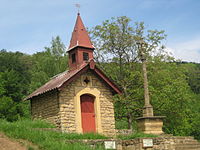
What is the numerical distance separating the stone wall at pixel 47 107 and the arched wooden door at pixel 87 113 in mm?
1511

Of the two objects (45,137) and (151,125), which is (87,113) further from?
(45,137)

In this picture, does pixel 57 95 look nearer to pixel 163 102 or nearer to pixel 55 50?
pixel 163 102

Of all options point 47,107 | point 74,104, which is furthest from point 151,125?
point 47,107

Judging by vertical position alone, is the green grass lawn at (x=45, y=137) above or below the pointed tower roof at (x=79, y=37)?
below

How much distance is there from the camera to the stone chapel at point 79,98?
591 inches

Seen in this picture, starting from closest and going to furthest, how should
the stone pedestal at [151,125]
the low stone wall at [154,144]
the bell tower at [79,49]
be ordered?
the low stone wall at [154,144] < the stone pedestal at [151,125] < the bell tower at [79,49]

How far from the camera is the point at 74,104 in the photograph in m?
15.4

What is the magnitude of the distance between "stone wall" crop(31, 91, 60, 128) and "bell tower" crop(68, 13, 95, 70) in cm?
240

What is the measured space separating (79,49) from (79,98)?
3131 millimetres

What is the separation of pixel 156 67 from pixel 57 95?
1028 cm

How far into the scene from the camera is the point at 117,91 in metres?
17.1

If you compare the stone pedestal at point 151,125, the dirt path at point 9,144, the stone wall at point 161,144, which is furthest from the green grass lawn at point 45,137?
the stone pedestal at point 151,125

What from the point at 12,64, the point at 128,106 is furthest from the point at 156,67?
the point at 12,64

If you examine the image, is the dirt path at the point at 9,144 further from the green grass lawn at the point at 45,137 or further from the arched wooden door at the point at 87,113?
the arched wooden door at the point at 87,113
